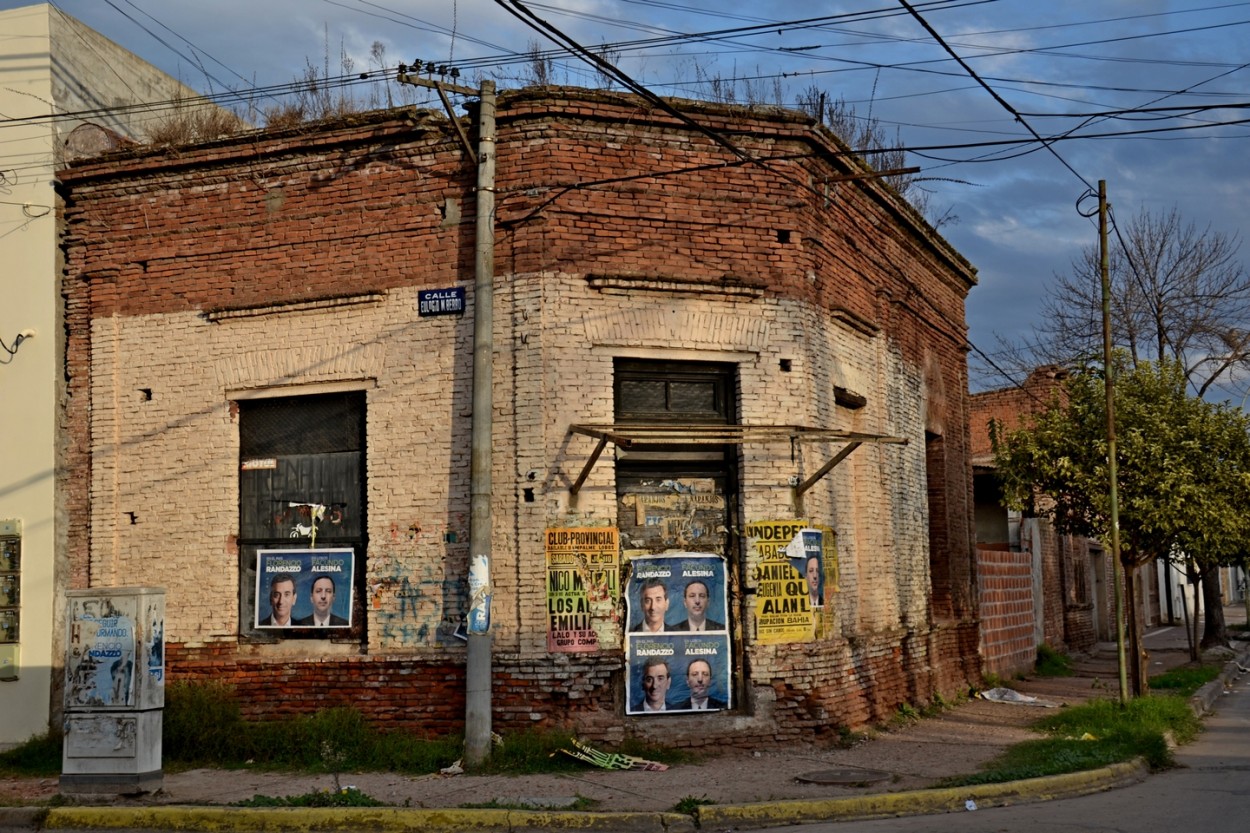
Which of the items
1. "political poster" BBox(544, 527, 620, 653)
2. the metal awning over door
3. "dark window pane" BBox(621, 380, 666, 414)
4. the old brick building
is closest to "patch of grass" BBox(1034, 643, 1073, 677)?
the old brick building

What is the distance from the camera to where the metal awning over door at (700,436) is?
11.6 meters

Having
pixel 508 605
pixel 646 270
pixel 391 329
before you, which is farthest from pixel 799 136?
pixel 508 605

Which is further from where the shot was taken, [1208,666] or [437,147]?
[1208,666]

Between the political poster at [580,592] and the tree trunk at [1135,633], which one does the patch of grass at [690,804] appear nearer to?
the political poster at [580,592]

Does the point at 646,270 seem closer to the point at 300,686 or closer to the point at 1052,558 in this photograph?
the point at 300,686

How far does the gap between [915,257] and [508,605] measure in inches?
351

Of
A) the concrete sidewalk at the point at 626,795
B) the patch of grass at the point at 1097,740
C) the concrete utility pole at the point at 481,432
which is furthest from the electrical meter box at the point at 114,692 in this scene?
the patch of grass at the point at 1097,740

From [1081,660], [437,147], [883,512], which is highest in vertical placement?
[437,147]

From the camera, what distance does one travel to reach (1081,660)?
26781 millimetres

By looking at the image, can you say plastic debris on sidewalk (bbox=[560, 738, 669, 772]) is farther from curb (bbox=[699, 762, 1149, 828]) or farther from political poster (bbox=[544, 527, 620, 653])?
curb (bbox=[699, 762, 1149, 828])

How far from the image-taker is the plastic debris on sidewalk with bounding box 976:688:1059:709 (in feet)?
58.0

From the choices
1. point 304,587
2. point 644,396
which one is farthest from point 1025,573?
point 304,587

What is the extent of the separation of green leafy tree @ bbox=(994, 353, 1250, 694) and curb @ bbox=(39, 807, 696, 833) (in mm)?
9747

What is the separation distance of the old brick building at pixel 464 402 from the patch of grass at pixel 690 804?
2.18 m
